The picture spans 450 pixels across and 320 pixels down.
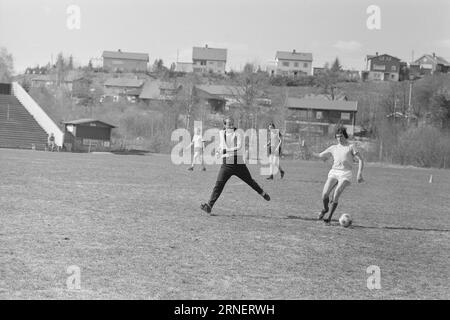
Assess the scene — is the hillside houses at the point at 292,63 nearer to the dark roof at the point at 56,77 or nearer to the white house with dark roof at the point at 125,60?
the white house with dark roof at the point at 125,60

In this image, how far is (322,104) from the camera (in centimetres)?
9162

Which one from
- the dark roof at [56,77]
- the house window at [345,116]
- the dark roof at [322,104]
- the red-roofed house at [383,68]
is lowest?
the house window at [345,116]

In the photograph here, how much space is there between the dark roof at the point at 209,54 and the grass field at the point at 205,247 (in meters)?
121

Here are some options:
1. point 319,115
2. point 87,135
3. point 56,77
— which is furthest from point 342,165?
point 56,77

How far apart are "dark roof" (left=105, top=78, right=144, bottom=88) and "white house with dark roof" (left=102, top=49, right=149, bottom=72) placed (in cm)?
2540

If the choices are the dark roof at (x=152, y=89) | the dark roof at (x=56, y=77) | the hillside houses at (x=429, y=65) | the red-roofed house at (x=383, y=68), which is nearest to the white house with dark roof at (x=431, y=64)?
the hillside houses at (x=429, y=65)

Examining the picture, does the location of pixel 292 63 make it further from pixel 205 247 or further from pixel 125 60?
pixel 205 247

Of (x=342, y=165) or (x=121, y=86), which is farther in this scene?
(x=121, y=86)

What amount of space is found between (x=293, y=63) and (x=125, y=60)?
38959mm

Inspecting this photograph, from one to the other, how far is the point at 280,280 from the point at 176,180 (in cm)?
1461

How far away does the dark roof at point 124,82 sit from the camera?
4526 inches

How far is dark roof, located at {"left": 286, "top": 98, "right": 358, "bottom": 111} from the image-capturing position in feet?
289
